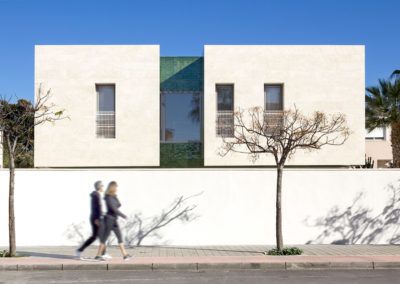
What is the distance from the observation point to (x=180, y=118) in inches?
813

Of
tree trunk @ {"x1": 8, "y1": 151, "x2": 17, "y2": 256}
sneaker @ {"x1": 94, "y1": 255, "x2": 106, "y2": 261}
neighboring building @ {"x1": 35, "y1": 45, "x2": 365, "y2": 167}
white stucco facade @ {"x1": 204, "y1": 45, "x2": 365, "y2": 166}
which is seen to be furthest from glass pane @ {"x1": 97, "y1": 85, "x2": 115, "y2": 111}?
sneaker @ {"x1": 94, "y1": 255, "x2": 106, "y2": 261}

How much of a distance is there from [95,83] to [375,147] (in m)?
23.8

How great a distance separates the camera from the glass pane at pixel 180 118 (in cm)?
2064

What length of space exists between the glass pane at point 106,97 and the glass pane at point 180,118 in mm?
2208

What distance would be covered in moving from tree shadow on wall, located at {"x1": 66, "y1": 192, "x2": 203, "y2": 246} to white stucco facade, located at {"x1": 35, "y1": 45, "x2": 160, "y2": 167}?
6.00m

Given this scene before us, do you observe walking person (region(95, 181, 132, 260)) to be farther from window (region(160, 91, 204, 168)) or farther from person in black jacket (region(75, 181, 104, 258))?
window (region(160, 91, 204, 168))

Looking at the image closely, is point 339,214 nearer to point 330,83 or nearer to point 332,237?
point 332,237

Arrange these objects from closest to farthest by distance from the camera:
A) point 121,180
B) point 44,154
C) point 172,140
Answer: point 121,180 → point 44,154 → point 172,140

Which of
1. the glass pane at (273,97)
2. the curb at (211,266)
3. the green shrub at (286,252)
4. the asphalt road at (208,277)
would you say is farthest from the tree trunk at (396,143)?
the asphalt road at (208,277)

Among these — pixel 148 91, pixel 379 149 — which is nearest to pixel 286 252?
pixel 148 91

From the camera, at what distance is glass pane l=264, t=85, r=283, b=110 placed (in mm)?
19484

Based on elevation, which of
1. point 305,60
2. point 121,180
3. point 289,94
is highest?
point 305,60

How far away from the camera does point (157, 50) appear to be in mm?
19156

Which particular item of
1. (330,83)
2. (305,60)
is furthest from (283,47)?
(330,83)
